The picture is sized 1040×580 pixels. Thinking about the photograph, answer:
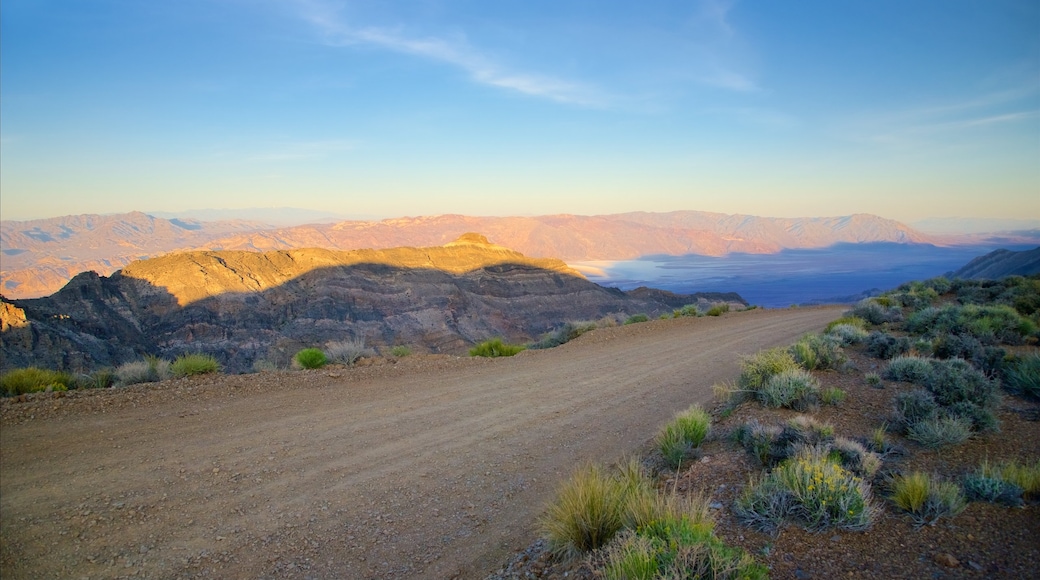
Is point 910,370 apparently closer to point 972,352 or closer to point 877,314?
point 972,352

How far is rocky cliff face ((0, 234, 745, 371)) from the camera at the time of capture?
120 feet

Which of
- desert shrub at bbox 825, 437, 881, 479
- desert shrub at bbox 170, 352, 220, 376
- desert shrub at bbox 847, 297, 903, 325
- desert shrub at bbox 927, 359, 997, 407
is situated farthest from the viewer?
desert shrub at bbox 847, 297, 903, 325

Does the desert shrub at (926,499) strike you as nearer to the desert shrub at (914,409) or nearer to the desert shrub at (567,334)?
the desert shrub at (914,409)

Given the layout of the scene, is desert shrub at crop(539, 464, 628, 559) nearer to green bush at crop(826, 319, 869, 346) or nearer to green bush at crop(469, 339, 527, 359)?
green bush at crop(826, 319, 869, 346)

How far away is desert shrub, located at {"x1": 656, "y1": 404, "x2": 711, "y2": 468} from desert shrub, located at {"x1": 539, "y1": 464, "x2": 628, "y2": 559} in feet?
6.10

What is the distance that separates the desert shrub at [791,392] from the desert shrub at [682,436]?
3.75ft

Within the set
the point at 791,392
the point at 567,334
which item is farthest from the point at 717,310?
the point at 791,392

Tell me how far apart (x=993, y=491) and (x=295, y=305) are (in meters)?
52.5

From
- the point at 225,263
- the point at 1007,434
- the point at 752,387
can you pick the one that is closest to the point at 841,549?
the point at 1007,434

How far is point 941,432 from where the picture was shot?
5559 millimetres

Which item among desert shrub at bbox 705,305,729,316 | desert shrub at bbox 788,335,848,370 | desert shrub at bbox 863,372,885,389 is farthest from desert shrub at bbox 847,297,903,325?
desert shrub at bbox 863,372,885,389

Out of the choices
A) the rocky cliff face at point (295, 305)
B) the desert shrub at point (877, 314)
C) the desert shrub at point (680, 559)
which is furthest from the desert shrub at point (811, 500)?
the rocky cliff face at point (295, 305)

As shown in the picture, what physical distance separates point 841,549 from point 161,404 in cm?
1011

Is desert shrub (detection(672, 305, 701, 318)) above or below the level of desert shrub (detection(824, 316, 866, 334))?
below
